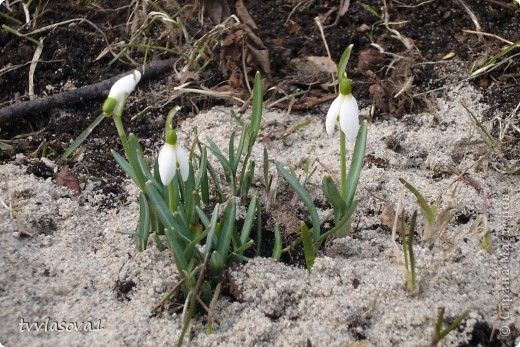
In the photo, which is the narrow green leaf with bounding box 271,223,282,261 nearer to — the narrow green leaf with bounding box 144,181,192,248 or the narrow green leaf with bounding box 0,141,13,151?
the narrow green leaf with bounding box 144,181,192,248

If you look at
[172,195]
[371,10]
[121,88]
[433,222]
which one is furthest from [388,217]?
[371,10]

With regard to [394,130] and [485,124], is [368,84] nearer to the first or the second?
[394,130]

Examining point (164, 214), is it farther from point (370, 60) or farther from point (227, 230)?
point (370, 60)

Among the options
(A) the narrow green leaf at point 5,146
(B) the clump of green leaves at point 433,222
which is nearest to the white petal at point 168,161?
(B) the clump of green leaves at point 433,222

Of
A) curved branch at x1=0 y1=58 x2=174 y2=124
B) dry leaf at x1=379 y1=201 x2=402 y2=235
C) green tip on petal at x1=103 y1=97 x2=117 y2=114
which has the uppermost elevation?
green tip on petal at x1=103 y1=97 x2=117 y2=114

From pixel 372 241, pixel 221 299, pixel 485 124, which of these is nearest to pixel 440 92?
pixel 485 124

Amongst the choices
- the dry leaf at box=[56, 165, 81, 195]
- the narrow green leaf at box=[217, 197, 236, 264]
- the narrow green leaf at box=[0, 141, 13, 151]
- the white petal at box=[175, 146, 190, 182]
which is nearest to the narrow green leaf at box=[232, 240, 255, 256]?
the narrow green leaf at box=[217, 197, 236, 264]

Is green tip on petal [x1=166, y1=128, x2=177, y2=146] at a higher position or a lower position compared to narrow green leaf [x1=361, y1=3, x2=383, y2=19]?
higher
